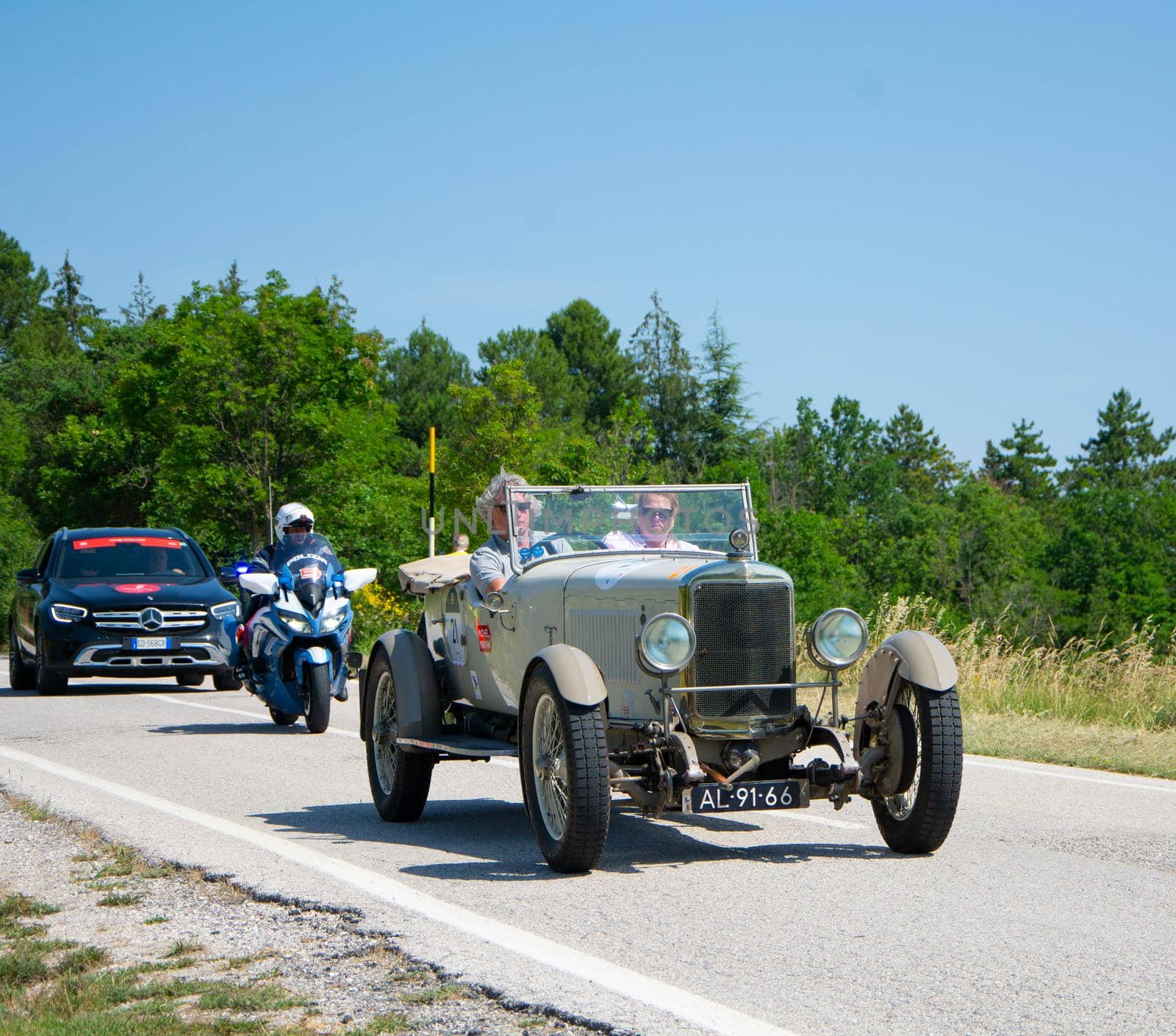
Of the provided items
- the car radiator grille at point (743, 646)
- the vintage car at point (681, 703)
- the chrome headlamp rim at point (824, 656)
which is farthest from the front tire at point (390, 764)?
the chrome headlamp rim at point (824, 656)

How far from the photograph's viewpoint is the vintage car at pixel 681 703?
21.1ft

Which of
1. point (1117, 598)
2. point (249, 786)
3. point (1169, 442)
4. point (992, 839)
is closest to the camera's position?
point (992, 839)

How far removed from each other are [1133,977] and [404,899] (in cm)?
270

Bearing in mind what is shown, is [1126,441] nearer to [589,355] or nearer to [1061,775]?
[589,355]

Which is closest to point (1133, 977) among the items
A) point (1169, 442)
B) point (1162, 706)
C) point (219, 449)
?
point (1162, 706)

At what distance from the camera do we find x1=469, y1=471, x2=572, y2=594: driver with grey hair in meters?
7.94

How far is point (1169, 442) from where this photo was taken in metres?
123

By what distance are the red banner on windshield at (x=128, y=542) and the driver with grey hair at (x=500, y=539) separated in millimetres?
11254

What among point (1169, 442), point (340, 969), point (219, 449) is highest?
point (1169, 442)

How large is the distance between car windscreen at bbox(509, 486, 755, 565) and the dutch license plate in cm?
175

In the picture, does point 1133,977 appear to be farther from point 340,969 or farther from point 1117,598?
point 1117,598

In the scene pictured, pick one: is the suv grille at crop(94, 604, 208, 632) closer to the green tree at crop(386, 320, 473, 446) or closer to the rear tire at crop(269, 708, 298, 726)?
the rear tire at crop(269, 708, 298, 726)

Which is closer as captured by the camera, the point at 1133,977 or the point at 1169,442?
the point at 1133,977

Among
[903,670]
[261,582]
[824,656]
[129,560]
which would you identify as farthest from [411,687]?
[129,560]
